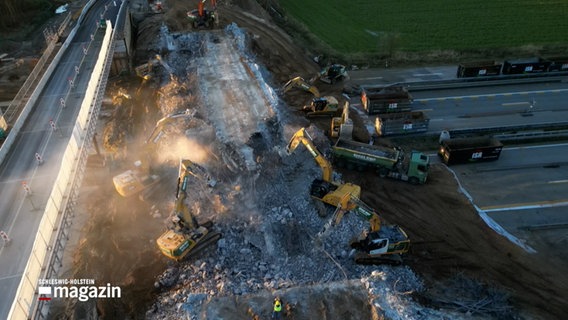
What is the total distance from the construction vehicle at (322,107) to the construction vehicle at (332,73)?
5619 millimetres

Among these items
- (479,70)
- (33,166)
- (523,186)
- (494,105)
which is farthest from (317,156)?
(479,70)

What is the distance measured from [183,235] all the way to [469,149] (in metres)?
21.3

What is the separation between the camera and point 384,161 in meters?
28.8

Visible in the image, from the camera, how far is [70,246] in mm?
25453

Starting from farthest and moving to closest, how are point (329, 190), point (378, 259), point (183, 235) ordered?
point (329, 190) → point (183, 235) → point (378, 259)

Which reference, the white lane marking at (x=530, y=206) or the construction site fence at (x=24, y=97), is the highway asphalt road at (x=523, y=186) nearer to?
the white lane marking at (x=530, y=206)

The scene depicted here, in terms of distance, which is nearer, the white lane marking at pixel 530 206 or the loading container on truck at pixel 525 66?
the white lane marking at pixel 530 206

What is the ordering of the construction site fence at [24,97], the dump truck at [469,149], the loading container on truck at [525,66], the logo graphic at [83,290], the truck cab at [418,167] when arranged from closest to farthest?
the logo graphic at [83,290], the truck cab at [418,167], the construction site fence at [24,97], the dump truck at [469,149], the loading container on truck at [525,66]

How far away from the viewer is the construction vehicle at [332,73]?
41.6 metres

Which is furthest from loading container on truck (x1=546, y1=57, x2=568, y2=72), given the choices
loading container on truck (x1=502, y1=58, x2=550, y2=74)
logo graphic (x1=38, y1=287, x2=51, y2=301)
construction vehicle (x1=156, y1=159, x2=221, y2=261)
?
logo graphic (x1=38, y1=287, x2=51, y2=301)

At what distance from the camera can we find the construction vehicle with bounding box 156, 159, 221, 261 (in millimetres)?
22234

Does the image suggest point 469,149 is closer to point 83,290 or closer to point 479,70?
point 479,70

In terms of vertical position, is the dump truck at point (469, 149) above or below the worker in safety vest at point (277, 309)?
below

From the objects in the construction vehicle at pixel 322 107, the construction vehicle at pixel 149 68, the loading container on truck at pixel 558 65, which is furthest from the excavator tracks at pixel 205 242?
the loading container on truck at pixel 558 65
